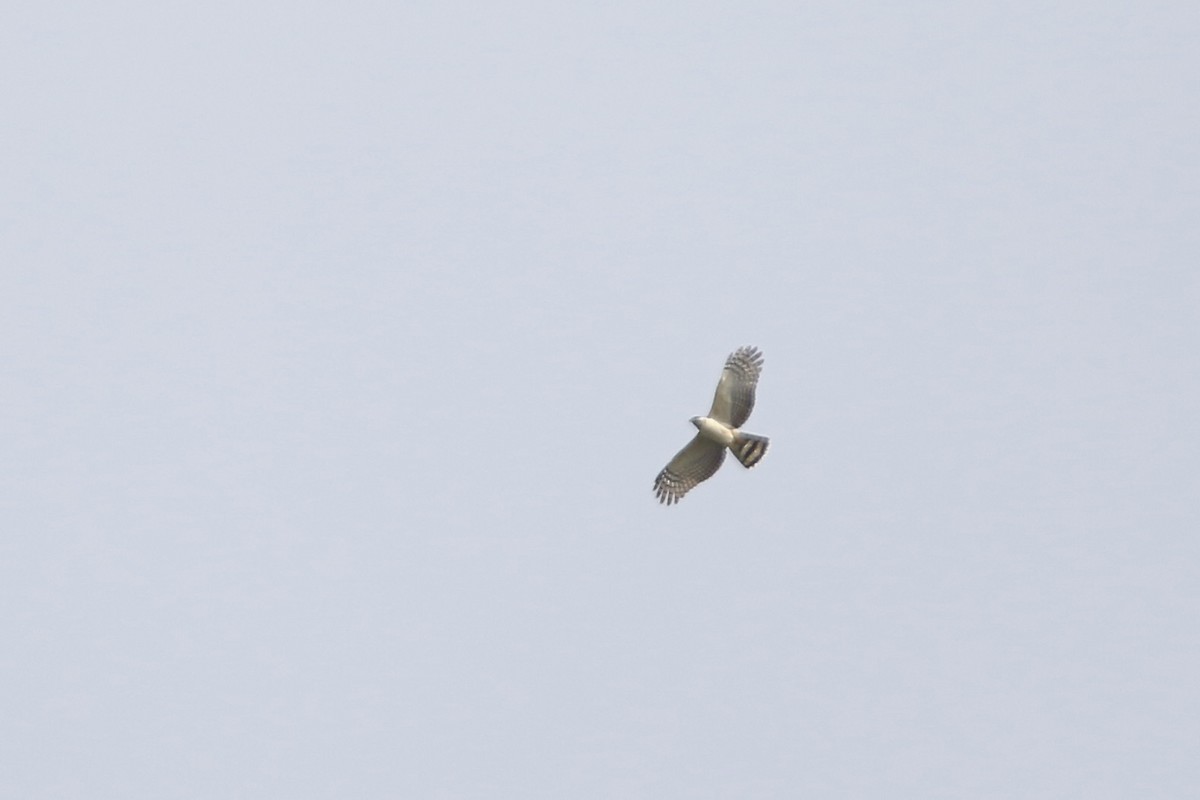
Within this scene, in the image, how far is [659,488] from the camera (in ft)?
148

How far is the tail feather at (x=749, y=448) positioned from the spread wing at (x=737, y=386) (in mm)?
446

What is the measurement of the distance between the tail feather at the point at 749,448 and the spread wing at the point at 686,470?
0.89m

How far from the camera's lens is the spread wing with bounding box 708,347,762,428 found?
43.5 meters

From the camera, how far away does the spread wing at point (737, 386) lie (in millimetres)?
43500

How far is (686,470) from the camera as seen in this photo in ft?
147

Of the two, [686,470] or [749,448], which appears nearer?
[749,448]

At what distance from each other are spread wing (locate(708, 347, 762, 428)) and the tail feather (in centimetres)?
45

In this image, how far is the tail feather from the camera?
43.1 m

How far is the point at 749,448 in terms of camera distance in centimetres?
4322

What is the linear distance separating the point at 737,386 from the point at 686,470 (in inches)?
87.0

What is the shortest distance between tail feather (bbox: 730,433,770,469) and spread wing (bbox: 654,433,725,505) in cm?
89

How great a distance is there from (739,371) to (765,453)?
5.37ft

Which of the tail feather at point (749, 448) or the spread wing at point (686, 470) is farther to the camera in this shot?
the spread wing at point (686, 470)

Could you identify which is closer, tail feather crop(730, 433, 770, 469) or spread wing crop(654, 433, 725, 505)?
tail feather crop(730, 433, 770, 469)
